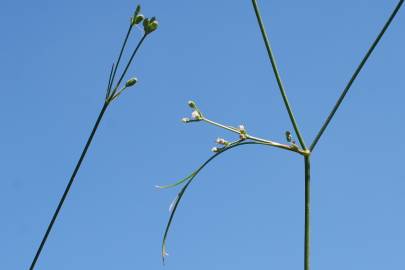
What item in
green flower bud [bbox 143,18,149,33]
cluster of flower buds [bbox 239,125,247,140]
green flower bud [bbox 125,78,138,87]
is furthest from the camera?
cluster of flower buds [bbox 239,125,247,140]

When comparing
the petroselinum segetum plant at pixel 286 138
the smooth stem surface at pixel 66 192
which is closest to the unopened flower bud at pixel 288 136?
the petroselinum segetum plant at pixel 286 138

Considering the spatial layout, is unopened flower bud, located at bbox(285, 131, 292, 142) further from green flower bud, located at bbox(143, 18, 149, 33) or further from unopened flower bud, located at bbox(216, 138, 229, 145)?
green flower bud, located at bbox(143, 18, 149, 33)

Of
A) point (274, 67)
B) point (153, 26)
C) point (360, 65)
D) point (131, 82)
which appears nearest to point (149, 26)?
point (153, 26)

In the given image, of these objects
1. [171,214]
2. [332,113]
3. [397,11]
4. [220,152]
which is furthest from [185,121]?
[397,11]

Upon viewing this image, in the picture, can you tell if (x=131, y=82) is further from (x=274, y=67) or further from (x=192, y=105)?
(x=192, y=105)

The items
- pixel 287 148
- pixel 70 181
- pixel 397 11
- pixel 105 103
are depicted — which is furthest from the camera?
pixel 287 148

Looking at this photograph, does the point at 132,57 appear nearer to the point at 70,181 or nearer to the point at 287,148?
the point at 70,181

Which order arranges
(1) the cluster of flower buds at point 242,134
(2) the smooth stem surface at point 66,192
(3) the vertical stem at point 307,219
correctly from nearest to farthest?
1. (2) the smooth stem surface at point 66,192
2. (3) the vertical stem at point 307,219
3. (1) the cluster of flower buds at point 242,134

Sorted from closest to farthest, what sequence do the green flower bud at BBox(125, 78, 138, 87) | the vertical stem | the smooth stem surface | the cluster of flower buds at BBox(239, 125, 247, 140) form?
the smooth stem surface < the vertical stem < the green flower bud at BBox(125, 78, 138, 87) < the cluster of flower buds at BBox(239, 125, 247, 140)

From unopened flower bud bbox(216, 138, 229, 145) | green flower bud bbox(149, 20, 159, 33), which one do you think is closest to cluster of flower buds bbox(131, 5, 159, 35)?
green flower bud bbox(149, 20, 159, 33)

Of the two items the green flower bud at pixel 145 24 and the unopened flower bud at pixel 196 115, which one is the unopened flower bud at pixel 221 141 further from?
the green flower bud at pixel 145 24

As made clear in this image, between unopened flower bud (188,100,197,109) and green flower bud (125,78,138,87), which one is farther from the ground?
unopened flower bud (188,100,197,109)
